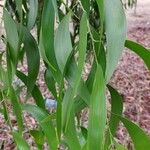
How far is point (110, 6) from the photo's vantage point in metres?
0.64

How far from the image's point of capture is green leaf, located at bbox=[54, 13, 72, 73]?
67 cm

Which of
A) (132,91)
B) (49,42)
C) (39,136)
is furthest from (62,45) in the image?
(132,91)

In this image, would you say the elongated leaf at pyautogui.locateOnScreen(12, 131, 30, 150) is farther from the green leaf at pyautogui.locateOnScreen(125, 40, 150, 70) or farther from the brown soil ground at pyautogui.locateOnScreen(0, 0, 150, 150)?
the brown soil ground at pyautogui.locateOnScreen(0, 0, 150, 150)

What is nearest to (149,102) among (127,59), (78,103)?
(127,59)

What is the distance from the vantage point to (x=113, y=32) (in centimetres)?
62

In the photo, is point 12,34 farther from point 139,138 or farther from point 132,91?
point 132,91

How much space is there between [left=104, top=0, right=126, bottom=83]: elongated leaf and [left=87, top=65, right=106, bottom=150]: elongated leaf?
2 cm

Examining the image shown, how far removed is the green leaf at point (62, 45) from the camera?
668mm

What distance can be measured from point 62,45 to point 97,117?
145mm

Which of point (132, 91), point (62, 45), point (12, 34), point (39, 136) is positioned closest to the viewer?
point (62, 45)

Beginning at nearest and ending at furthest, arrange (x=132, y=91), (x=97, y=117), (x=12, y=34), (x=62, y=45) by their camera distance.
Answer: (x=97, y=117), (x=62, y=45), (x=12, y=34), (x=132, y=91)

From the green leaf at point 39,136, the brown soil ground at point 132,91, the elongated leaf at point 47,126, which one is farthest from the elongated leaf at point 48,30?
the brown soil ground at point 132,91

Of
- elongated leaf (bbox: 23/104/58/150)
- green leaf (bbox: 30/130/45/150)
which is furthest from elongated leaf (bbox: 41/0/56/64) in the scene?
green leaf (bbox: 30/130/45/150)

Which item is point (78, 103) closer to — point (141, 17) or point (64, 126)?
point (64, 126)
